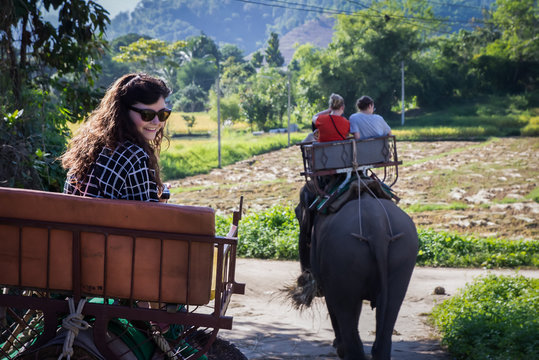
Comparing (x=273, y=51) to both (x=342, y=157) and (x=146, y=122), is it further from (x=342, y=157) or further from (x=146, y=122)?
(x=146, y=122)

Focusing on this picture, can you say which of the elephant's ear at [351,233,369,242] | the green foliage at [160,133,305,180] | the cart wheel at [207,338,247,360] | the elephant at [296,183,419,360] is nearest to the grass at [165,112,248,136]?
the green foliage at [160,133,305,180]

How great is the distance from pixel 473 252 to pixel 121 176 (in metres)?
Result: 10.1

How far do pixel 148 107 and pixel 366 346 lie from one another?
463 centimetres

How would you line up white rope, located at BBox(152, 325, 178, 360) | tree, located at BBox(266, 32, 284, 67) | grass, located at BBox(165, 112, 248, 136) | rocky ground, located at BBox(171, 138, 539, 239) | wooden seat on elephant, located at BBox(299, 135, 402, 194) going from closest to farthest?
white rope, located at BBox(152, 325, 178, 360), wooden seat on elephant, located at BBox(299, 135, 402, 194), rocky ground, located at BBox(171, 138, 539, 239), grass, located at BBox(165, 112, 248, 136), tree, located at BBox(266, 32, 284, 67)

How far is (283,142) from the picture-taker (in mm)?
42781

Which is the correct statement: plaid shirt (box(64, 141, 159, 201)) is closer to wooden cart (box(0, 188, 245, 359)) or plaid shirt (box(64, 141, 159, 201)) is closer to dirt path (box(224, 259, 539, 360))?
wooden cart (box(0, 188, 245, 359))

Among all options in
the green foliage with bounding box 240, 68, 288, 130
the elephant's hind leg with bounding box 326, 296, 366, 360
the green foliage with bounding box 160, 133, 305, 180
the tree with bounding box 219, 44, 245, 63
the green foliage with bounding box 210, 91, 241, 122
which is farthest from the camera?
the tree with bounding box 219, 44, 245, 63

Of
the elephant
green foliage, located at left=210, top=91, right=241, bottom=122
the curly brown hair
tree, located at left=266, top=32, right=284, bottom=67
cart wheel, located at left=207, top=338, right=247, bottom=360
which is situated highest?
tree, located at left=266, top=32, right=284, bottom=67

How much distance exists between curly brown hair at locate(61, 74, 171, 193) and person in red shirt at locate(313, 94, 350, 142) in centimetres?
395

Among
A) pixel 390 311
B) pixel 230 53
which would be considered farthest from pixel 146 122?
pixel 230 53

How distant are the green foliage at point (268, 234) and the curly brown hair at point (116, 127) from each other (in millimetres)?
9261

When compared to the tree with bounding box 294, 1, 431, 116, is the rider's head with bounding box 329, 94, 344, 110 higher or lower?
lower

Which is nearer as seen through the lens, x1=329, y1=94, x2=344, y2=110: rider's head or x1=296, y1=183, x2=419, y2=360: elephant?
x1=296, y1=183, x2=419, y2=360: elephant

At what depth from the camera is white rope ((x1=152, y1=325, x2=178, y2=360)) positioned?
120 inches
